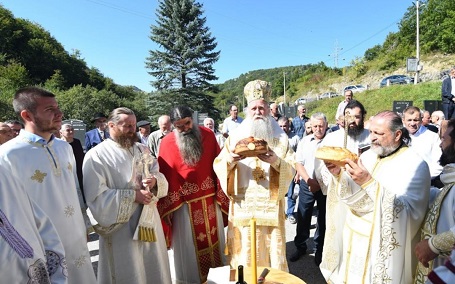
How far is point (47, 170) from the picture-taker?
7.95 ft

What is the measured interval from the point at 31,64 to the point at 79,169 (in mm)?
40852

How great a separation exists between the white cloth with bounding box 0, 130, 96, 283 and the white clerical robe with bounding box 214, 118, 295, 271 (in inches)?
54.0

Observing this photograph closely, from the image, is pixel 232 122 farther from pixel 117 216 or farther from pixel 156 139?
pixel 117 216

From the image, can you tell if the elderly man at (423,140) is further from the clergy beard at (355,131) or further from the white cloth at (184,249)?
the white cloth at (184,249)

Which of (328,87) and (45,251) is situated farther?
(328,87)

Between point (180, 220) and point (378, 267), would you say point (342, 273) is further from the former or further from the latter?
point (180, 220)

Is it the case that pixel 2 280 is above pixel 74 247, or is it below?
above

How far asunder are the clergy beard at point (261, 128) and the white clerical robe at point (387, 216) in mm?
939

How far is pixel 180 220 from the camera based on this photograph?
3.66 meters

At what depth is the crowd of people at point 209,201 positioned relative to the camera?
2.02m

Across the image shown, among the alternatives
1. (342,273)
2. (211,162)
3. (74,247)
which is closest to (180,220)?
(211,162)

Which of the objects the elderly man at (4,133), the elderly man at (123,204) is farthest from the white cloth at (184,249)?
the elderly man at (4,133)

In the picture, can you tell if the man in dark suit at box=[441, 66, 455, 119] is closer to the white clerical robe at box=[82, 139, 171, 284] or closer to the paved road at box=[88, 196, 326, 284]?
the paved road at box=[88, 196, 326, 284]

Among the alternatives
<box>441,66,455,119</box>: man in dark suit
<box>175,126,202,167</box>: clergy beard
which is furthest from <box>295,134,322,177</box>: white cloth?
<box>441,66,455,119</box>: man in dark suit
